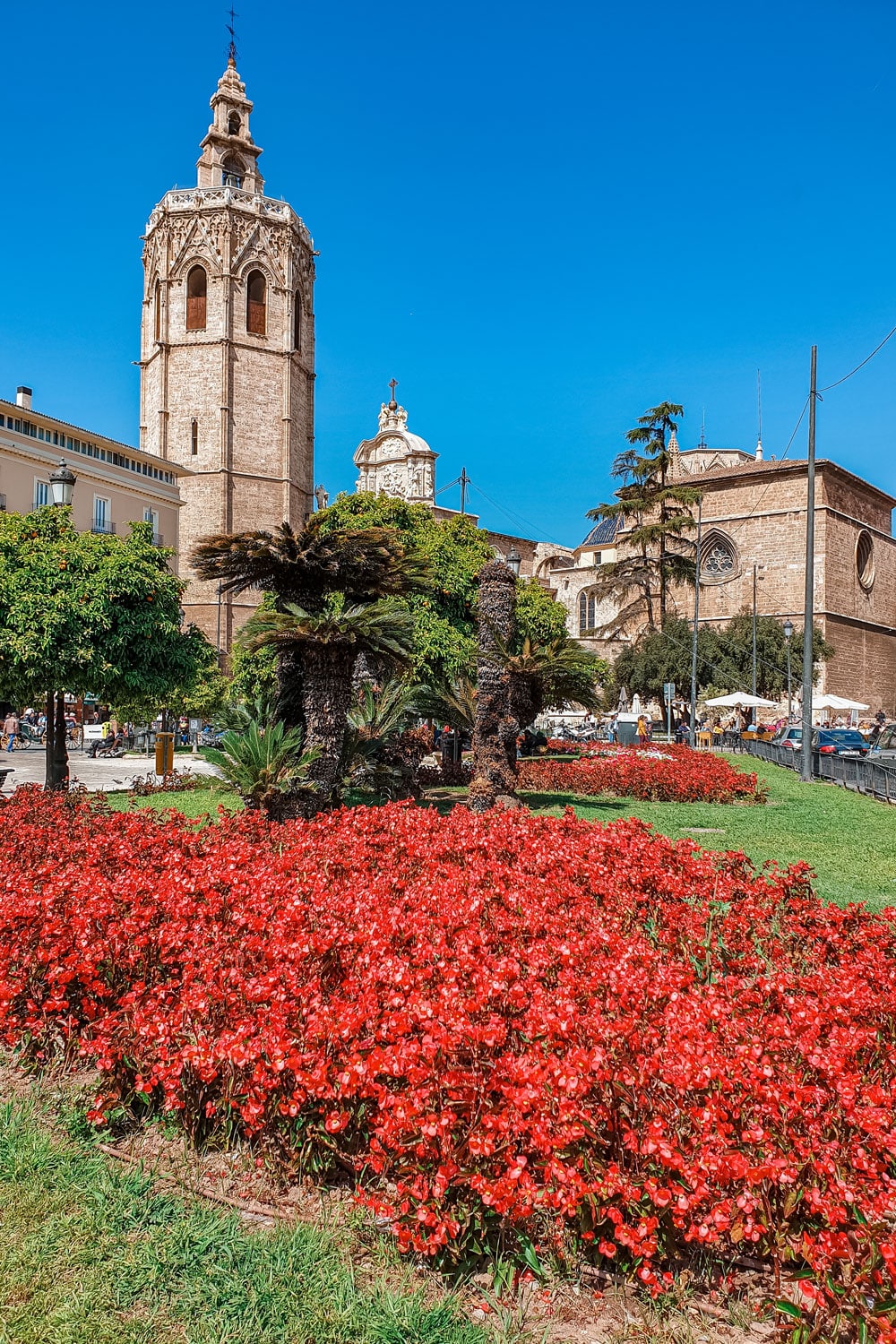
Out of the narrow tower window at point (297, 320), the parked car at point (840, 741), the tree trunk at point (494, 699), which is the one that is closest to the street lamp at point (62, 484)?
the tree trunk at point (494, 699)

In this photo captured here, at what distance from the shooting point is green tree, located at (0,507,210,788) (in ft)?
35.9

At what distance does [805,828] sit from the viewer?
1132cm

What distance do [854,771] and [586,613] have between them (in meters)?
46.0

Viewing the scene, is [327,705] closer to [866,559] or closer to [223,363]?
[223,363]

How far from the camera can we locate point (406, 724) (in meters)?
14.3

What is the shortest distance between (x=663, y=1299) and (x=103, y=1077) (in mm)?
2261

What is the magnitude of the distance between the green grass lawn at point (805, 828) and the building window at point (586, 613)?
4549 centimetres

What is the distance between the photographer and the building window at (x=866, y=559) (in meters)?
54.2

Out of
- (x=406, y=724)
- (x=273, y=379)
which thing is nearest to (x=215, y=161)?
(x=273, y=379)

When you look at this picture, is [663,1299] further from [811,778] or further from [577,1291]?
[811,778]

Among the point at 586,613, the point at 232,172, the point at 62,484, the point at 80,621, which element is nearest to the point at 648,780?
the point at 80,621

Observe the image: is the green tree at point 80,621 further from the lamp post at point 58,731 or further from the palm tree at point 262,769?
the palm tree at point 262,769

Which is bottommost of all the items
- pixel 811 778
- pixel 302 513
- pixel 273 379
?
pixel 811 778

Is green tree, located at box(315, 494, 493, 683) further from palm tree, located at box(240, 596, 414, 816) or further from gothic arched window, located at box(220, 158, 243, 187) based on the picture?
gothic arched window, located at box(220, 158, 243, 187)
